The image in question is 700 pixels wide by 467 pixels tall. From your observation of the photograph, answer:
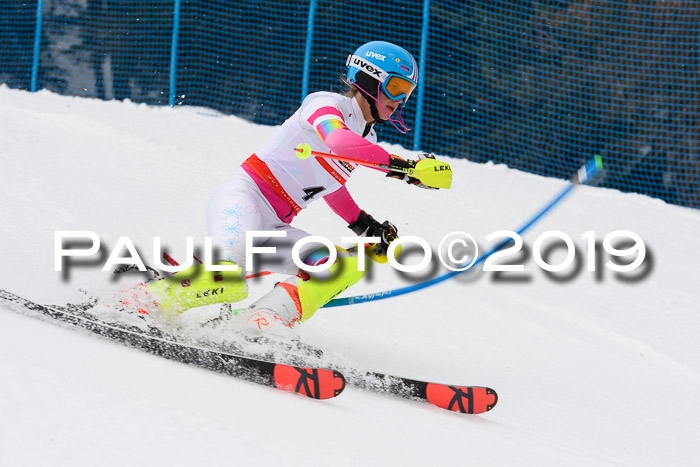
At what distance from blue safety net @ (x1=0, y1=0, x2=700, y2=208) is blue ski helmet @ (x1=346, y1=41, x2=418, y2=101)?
5675 mm

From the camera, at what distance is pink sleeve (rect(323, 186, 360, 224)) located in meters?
3.83

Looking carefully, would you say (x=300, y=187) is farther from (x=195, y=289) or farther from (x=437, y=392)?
(x=437, y=392)

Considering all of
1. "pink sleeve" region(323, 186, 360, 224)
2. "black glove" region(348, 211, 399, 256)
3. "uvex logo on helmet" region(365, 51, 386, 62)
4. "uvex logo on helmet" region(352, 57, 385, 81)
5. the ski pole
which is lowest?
"black glove" region(348, 211, 399, 256)

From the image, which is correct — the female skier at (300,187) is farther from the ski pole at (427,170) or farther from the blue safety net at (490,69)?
the blue safety net at (490,69)

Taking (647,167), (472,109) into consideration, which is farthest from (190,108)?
(647,167)

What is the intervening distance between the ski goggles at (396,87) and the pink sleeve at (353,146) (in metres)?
0.41

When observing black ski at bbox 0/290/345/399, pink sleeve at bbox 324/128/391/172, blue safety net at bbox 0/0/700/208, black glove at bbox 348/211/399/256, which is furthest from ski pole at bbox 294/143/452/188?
blue safety net at bbox 0/0/700/208

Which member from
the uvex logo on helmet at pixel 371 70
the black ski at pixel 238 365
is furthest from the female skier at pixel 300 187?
the black ski at pixel 238 365

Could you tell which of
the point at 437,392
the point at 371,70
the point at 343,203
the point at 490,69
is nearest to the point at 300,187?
the point at 343,203

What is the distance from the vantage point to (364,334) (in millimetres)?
4422

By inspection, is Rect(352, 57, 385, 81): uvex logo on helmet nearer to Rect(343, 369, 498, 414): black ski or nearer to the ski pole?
the ski pole

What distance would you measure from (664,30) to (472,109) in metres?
2.52

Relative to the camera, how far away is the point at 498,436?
9.80ft

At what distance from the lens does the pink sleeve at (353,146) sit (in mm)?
3123
